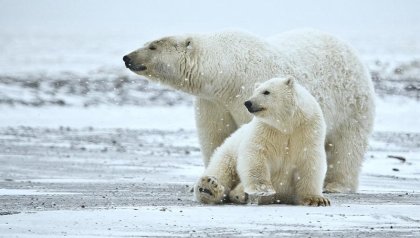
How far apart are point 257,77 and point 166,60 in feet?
3.38

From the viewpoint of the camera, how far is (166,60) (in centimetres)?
1097

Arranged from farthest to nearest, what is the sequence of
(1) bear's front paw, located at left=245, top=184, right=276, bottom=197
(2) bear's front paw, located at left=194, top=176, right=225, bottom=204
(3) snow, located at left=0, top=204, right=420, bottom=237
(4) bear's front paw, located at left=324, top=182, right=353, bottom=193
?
(4) bear's front paw, located at left=324, top=182, right=353, bottom=193 → (2) bear's front paw, located at left=194, top=176, right=225, bottom=204 → (1) bear's front paw, located at left=245, top=184, right=276, bottom=197 → (3) snow, located at left=0, top=204, right=420, bottom=237

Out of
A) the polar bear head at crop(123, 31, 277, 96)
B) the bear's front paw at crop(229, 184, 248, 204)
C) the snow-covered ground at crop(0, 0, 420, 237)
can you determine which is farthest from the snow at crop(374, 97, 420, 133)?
the bear's front paw at crop(229, 184, 248, 204)

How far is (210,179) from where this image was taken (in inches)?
328

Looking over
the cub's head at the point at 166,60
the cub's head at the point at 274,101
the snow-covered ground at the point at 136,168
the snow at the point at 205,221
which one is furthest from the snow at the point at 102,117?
the snow at the point at 205,221

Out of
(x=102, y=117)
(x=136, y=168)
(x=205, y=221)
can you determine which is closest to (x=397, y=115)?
(x=102, y=117)

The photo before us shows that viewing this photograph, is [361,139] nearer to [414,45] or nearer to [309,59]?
[309,59]

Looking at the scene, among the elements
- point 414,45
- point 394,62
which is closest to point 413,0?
point 414,45

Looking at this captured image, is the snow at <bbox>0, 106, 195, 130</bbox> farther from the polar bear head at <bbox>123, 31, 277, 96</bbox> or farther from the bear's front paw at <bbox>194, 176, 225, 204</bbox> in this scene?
the bear's front paw at <bbox>194, 176, 225, 204</bbox>

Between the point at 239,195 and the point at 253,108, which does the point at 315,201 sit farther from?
the point at 253,108

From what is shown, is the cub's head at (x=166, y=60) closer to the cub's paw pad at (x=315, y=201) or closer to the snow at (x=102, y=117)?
the cub's paw pad at (x=315, y=201)

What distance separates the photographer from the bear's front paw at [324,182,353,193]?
10891 mm

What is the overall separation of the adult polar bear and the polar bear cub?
2089mm

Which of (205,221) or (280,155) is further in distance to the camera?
(280,155)
